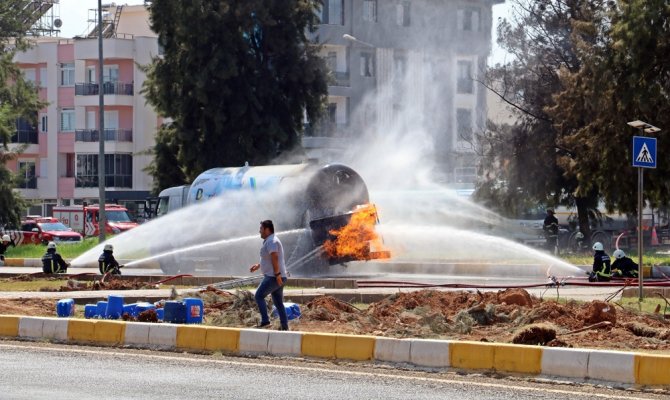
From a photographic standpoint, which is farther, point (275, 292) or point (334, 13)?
point (334, 13)

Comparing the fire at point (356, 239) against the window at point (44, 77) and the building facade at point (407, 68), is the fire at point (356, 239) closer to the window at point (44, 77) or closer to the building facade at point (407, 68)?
the building facade at point (407, 68)

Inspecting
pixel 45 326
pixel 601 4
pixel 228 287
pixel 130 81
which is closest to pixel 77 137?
pixel 130 81

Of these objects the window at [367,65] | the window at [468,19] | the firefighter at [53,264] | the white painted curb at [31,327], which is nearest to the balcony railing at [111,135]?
the window at [367,65]

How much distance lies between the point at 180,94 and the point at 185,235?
54.4 ft

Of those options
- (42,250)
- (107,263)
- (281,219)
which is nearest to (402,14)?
(42,250)

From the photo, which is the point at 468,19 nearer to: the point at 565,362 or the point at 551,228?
the point at 551,228

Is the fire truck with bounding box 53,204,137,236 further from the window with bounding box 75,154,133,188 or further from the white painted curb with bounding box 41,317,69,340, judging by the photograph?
the white painted curb with bounding box 41,317,69,340

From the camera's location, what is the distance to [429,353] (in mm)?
13766

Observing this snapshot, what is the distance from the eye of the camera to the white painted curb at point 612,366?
12227mm

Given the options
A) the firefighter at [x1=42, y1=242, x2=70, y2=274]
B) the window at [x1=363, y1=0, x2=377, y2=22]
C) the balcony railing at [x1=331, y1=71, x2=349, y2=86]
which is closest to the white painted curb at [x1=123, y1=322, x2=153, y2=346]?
the firefighter at [x1=42, y1=242, x2=70, y2=274]

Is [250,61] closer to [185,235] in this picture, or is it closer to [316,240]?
[185,235]

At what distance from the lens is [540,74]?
4806 centimetres

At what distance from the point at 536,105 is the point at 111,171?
113ft

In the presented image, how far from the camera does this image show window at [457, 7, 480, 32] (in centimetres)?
7212
